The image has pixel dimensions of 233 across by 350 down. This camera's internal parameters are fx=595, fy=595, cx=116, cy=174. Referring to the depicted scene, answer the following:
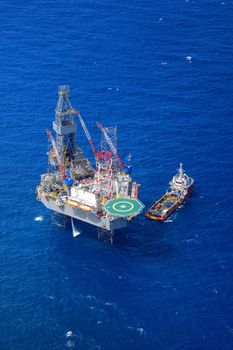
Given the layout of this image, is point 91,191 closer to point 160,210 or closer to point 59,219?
point 59,219

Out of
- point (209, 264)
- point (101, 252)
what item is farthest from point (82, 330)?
point (209, 264)

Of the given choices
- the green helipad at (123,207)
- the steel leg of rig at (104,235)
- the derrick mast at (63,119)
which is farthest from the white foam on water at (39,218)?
the green helipad at (123,207)

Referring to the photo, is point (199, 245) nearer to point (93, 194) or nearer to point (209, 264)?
point (209, 264)

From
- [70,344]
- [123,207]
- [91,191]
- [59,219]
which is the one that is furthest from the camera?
[59,219]

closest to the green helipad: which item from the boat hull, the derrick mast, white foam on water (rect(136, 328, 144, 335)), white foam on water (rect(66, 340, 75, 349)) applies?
the boat hull

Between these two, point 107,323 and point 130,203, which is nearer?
point 107,323

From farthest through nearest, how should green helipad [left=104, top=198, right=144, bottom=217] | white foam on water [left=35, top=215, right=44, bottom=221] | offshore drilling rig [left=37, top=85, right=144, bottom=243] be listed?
1. white foam on water [left=35, top=215, right=44, bottom=221]
2. offshore drilling rig [left=37, top=85, right=144, bottom=243]
3. green helipad [left=104, top=198, right=144, bottom=217]

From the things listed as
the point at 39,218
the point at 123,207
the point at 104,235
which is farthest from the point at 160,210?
the point at 39,218

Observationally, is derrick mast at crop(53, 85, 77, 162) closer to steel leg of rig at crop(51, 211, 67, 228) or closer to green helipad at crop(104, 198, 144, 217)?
steel leg of rig at crop(51, 211, 67, 228)
